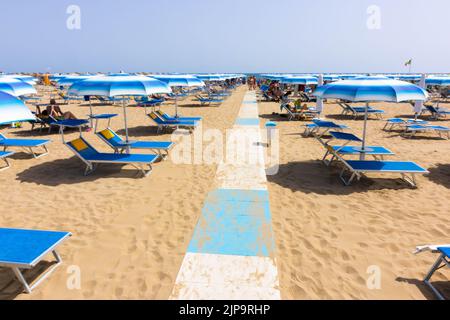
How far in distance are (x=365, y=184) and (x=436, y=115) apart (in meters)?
11.6

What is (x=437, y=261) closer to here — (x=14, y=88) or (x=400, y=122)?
(x=14, y=88)

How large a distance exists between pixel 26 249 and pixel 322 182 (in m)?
5.02

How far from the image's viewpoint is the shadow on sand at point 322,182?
5652 mm

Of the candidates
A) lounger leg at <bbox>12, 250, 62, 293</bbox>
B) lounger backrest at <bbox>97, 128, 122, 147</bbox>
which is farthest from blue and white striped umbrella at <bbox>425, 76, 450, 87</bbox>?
lounger leg at <bbox>12, 250, 62, 293</bbox>

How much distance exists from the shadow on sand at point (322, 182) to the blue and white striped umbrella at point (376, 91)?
1694 mm

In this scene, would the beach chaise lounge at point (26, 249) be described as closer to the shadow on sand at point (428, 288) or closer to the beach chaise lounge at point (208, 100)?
the shadow on sand at point (428, 288)

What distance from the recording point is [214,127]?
1189 centimetres

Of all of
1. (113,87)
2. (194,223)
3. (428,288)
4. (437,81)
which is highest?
(437,81)

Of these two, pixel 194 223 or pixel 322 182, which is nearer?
pixel 194 223

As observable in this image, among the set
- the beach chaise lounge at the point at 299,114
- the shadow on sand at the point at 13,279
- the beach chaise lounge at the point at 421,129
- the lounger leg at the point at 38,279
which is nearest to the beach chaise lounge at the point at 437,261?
the lounger leg at the point at 38,279

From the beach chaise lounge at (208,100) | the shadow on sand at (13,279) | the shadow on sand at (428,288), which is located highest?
the beach chaise lounge at (208,100)

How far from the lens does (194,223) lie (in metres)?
4.34

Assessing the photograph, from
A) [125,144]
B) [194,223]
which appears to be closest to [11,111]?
[194,223]
